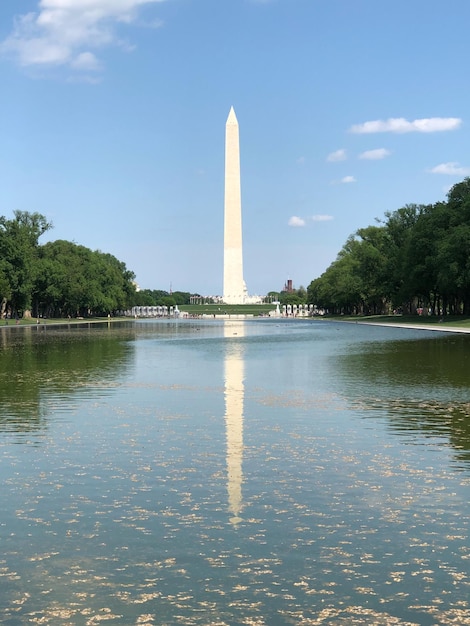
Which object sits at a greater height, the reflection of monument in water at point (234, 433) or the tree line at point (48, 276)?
the tree line at point (48, 276)

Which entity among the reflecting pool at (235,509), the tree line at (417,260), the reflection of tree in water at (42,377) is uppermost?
the tree line at (417,260)

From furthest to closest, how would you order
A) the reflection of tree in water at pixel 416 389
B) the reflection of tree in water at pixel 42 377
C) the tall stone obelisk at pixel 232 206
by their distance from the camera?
the tall stone obelisk at pixel 232 206, the reflection of tree in water at pixel 42 377, the reflection of tree in water at pixel 416 389

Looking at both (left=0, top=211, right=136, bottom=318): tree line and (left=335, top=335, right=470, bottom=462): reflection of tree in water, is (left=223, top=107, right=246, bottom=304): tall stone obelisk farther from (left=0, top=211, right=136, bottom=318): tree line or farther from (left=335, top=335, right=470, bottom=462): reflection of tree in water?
(left=335, top=335, right=470, bottom=462): reflection of tree in water

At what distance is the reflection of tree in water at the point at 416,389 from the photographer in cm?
1502

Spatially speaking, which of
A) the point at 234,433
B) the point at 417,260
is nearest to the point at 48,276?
the point at 417,260

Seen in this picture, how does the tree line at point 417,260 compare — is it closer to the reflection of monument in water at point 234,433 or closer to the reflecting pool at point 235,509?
the reflection of monument in water at point 234,433

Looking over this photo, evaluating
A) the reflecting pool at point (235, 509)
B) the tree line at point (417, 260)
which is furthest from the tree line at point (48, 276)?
the reflecting pool at point (235, 509)

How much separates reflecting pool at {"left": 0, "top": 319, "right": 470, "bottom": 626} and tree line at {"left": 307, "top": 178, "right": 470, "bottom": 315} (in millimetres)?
55902

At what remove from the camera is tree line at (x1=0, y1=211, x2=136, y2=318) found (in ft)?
306

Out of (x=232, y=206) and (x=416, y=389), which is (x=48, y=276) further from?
(x=416, y=389)

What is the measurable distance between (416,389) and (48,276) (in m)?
89.9

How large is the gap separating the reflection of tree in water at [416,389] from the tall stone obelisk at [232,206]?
8875 cm

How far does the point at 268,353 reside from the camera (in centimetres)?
3841

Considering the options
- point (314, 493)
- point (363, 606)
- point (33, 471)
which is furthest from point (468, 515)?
point (33, 471)
